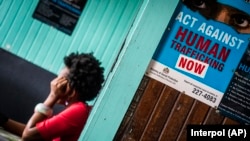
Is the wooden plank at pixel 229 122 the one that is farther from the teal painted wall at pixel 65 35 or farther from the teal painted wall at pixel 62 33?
the teal painted wall at pixel 62 33

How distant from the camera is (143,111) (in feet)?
9.02

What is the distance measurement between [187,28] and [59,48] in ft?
6.52

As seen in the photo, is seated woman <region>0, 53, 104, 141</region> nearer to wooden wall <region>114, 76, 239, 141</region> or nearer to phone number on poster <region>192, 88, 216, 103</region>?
wooden wall <region>114, 76, 239, 141</region>

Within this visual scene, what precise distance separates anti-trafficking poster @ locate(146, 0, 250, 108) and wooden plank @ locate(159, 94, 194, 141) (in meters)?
0.11

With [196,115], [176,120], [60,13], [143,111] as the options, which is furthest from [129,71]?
[60,13]

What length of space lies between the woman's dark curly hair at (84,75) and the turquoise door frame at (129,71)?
0.51 metres

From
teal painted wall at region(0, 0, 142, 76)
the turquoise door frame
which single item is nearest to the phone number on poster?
the turquoise door frame

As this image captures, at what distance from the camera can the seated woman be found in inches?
76.5

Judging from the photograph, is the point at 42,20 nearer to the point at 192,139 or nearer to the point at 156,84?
the point at 156,84

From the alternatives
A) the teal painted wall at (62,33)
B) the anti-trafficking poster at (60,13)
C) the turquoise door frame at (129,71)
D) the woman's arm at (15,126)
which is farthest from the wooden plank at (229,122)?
the anti-trafficking poster at (60,13)

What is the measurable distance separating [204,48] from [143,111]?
0.86m

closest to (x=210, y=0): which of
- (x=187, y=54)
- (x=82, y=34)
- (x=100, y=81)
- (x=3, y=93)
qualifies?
(x=187, y=54)

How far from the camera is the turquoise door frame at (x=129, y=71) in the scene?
8.83 ft

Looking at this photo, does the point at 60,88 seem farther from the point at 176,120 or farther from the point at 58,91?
A: the point at 176,120
